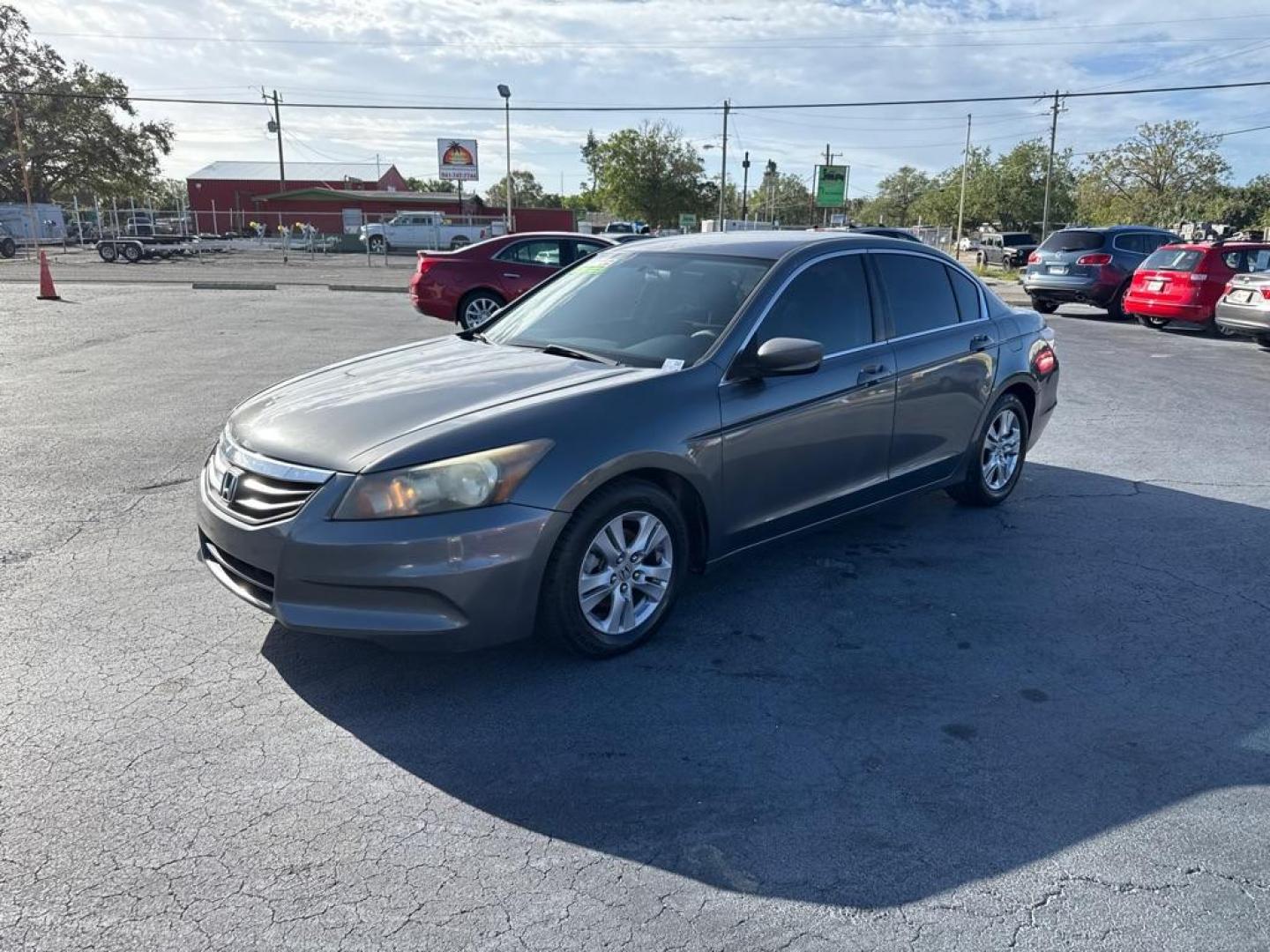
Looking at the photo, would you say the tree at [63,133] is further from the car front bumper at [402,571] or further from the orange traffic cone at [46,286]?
the car front bumper at [402,571]

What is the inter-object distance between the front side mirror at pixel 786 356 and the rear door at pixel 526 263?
1022 cm

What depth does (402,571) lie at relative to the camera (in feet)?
11.0

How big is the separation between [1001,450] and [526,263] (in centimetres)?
970

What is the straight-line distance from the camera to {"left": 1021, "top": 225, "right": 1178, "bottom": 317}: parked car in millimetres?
18297

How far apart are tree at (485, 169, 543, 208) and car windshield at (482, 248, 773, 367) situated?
108954 millimetres

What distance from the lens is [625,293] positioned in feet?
16.2

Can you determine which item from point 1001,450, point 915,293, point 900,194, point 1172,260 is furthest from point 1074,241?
point 900,194

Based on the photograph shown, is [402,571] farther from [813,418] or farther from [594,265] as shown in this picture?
[594,265]

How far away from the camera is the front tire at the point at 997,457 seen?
5945 mm

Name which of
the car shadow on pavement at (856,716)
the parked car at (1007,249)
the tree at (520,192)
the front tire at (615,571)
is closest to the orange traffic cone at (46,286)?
the car shadow on pavement at (856,716)

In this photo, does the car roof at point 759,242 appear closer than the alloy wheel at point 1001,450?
Yes

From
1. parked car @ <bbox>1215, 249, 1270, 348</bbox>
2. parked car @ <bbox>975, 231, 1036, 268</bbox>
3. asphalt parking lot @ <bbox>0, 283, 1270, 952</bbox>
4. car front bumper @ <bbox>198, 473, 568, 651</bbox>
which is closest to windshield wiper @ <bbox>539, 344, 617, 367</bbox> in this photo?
car front bumper @ <bbox>198, 473, 568, 651</bbox>

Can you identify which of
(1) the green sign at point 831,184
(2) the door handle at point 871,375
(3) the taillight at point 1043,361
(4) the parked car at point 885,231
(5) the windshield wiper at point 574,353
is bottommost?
(3) the taillight at point 1043,361

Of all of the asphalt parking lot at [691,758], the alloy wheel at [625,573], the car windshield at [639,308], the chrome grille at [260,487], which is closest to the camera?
the asphalt parking lot at [691,758]
